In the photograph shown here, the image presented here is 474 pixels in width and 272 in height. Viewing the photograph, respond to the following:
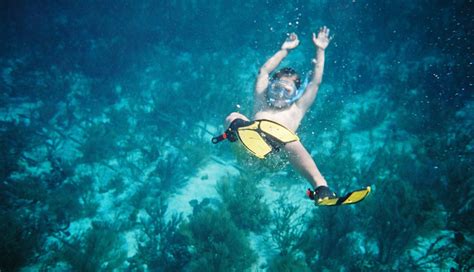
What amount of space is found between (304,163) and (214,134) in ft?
19.1

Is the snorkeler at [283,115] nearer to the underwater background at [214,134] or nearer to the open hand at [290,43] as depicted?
the open hand at [290,43]

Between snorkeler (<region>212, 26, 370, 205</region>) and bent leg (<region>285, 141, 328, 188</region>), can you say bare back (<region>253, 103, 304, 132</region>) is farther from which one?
bent leg (<region>285, 141, 328, 188</region>)

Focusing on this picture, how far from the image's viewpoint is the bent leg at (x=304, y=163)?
325 cm

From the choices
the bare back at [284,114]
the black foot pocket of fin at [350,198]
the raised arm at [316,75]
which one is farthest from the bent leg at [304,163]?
the raised arm at [316,75]

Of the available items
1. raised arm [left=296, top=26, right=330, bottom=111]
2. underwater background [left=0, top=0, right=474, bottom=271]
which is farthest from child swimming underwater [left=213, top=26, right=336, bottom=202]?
underwater background [left=0, top=0, right=474, bottom=271]

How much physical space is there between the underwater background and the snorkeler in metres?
2.13

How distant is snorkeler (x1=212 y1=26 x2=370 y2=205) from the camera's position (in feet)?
10.3

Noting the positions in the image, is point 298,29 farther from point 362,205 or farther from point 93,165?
point 93,165

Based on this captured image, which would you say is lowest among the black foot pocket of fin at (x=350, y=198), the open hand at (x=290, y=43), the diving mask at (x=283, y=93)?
the black foot pocket of fin at (x=350, y=198)

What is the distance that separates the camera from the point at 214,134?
29.2 feet

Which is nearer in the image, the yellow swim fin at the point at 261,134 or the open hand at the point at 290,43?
the yellow swim fin at the point at 261,134

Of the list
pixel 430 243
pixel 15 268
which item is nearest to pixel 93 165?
pixel 15 268

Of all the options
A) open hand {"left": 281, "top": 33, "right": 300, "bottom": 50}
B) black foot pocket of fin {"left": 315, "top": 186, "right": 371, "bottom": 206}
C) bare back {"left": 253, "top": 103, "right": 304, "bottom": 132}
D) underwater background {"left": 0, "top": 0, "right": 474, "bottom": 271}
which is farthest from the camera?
underwater background {"left": 0, "top": 0, "right": 474, "bottom": 271}

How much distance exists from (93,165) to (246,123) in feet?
20.9
